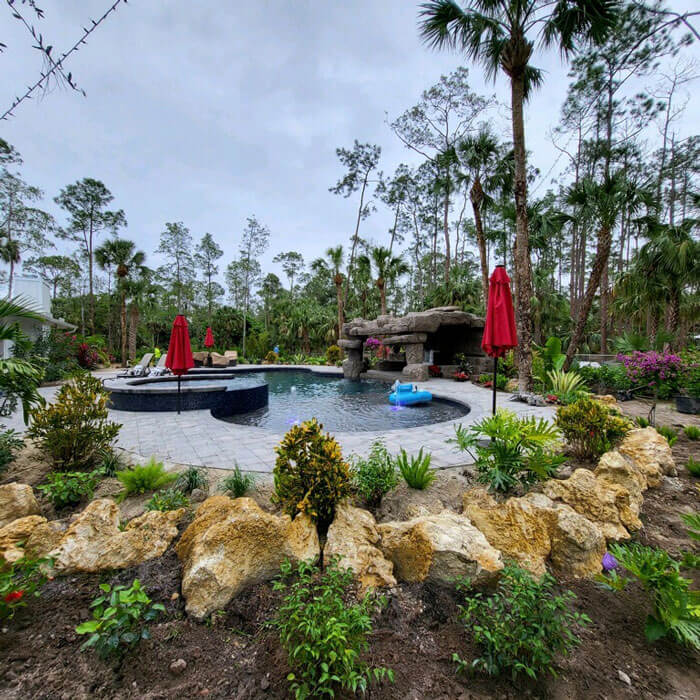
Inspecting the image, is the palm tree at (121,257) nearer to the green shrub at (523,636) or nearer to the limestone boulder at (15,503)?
the limestone boulder at (15,503)

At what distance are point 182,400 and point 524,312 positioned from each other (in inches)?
350

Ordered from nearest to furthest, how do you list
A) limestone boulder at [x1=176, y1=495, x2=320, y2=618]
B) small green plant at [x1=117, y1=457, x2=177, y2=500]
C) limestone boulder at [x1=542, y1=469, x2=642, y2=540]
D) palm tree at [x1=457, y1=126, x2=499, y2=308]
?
limestone boulder at [x1=176, y1=495, x2=320, y2=618] → limestone boulder at [x1=542, y1=469, x2=642, y2=540] → small green plant at [x1=117, y1=457, x2=177, y2=500] → palm tree at [x1=457, y1=126, x2=499, y2=308]

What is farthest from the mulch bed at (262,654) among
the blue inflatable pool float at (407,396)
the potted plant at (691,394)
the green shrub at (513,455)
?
the potted plant at (691,394)

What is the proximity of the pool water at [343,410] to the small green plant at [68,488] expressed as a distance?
3.67m

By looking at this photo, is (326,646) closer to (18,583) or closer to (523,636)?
(523,636)

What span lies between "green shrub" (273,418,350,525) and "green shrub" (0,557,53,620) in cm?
141

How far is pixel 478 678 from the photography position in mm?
1552

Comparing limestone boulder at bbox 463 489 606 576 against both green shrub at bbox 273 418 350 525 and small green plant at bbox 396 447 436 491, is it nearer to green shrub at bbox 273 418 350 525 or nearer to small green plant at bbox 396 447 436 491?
small green plant at bbox 396 447 436 491

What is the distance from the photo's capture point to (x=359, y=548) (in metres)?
2.22

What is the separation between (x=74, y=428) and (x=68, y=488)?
812mm

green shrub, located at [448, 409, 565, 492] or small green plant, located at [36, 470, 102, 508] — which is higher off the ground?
green shrub, located at [448, 409, 565, 492]

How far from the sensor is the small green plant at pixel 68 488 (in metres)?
2.88

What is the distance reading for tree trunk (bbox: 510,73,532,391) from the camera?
8.51 m

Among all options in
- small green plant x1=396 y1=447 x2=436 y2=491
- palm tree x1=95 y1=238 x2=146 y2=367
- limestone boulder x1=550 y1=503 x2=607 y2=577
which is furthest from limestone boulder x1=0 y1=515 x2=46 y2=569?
palm tree x1=95 y1=238 x2=146 y2=367
